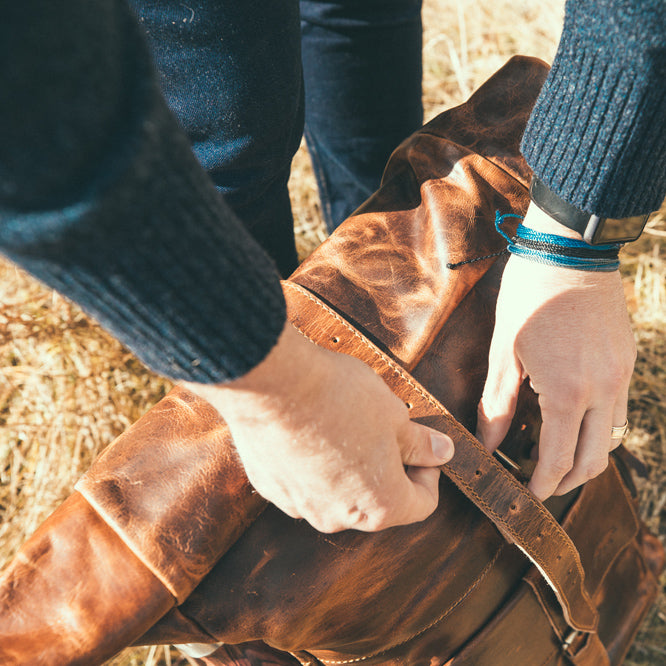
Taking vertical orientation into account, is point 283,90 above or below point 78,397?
above

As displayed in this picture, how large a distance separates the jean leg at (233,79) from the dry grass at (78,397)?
109 cm

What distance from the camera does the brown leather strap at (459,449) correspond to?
0.84m

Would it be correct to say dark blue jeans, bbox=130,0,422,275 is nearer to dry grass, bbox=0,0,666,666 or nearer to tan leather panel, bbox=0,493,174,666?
tan leather panel, bbox=0,493,174,666

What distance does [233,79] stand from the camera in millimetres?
897

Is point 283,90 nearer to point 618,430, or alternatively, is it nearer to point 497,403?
point 497,403

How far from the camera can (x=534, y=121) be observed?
80cm

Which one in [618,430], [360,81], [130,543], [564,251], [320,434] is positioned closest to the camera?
[320,434]

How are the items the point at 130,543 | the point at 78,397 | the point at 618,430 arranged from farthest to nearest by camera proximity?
the point at 78,397 → the point at 618,430 → the point at 130,543

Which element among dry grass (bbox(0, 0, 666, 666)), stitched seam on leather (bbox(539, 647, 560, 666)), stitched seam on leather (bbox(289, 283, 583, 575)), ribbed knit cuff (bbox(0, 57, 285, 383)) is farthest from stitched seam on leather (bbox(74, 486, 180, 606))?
dry grass (bbox(0, 0, 666, 666))

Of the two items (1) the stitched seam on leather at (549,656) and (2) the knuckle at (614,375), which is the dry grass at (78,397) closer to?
(1) the stitched seam on leather at (549,656)

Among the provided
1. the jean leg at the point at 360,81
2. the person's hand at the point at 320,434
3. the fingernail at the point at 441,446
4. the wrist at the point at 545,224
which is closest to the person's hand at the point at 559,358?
the wrist at the point at 545,224

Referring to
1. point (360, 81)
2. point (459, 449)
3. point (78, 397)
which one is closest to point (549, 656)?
point (459, 449)

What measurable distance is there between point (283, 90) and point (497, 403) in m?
0.61

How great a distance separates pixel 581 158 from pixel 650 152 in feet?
0.26
